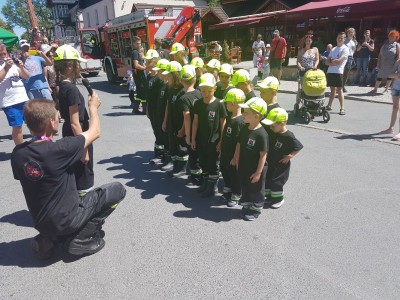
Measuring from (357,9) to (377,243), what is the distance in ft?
41.2

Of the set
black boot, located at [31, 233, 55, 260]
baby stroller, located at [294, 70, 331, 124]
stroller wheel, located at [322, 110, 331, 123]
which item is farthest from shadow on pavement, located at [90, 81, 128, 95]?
black boot, located at [31, 233, 55, 260]

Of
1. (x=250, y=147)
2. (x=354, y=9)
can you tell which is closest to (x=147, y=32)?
(x=354, y=9)

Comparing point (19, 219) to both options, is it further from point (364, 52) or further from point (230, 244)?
point (364, 52)

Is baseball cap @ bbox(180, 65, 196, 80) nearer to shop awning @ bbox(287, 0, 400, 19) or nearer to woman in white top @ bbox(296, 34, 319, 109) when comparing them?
woman in white top @ bbox(296, 34, 319, 109)

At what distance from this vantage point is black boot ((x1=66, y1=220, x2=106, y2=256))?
311cm

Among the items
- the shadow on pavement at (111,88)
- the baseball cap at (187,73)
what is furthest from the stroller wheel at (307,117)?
the shadow on pavement at (111,88)

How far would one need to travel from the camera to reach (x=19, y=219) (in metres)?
4.01

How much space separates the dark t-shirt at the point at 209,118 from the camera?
4.14 m

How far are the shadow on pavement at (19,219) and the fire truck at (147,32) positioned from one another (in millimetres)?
9450

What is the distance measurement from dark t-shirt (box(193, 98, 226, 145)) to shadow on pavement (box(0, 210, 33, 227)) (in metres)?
2.42

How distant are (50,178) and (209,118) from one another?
2108 mm

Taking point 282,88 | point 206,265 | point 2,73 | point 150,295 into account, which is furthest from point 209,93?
point 282,88

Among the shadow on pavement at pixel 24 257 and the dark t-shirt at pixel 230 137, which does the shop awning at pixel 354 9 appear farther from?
the shadow on pavement at pixel 24 257

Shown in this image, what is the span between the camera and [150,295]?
2.71m
